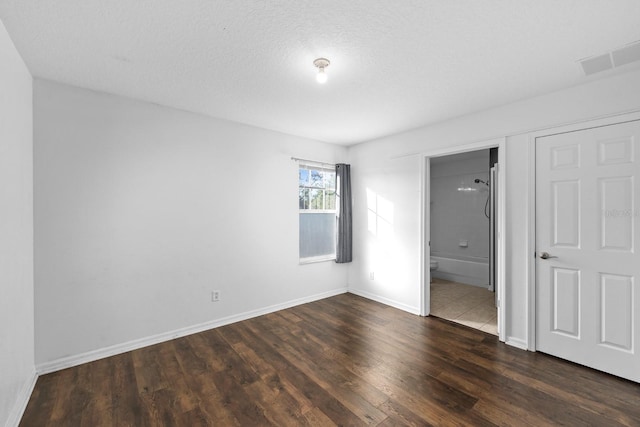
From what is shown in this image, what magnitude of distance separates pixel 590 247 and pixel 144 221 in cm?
425

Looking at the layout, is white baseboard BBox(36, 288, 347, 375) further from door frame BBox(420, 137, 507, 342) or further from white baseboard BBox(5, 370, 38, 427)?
door frame BBox(420, 137, 507, 342)

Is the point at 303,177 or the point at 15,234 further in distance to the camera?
the point at 303,177

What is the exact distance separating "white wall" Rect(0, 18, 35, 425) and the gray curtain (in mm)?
3446

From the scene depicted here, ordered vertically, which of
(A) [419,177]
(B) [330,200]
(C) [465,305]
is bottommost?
(C) [465,305]

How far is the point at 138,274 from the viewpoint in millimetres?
2746

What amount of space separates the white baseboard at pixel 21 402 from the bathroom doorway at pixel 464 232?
410 cm

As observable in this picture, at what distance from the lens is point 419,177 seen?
141 inches

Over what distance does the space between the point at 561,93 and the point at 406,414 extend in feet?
10.1

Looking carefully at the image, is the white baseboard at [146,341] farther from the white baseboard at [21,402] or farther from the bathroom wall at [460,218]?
the bathroom wall at [460,218]

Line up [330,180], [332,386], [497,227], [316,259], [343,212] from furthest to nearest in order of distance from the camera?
1. [330,180]
2. [343,212]
3. [316,259]
4. [497,227]
5. [332,386]

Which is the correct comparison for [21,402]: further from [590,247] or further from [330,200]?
[590,247]

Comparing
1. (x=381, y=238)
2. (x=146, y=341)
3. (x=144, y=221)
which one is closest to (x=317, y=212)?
(x=381, y=238)

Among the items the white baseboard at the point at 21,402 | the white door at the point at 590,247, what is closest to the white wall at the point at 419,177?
the white door at the point at 590,247

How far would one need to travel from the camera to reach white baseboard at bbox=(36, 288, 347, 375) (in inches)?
92.2
